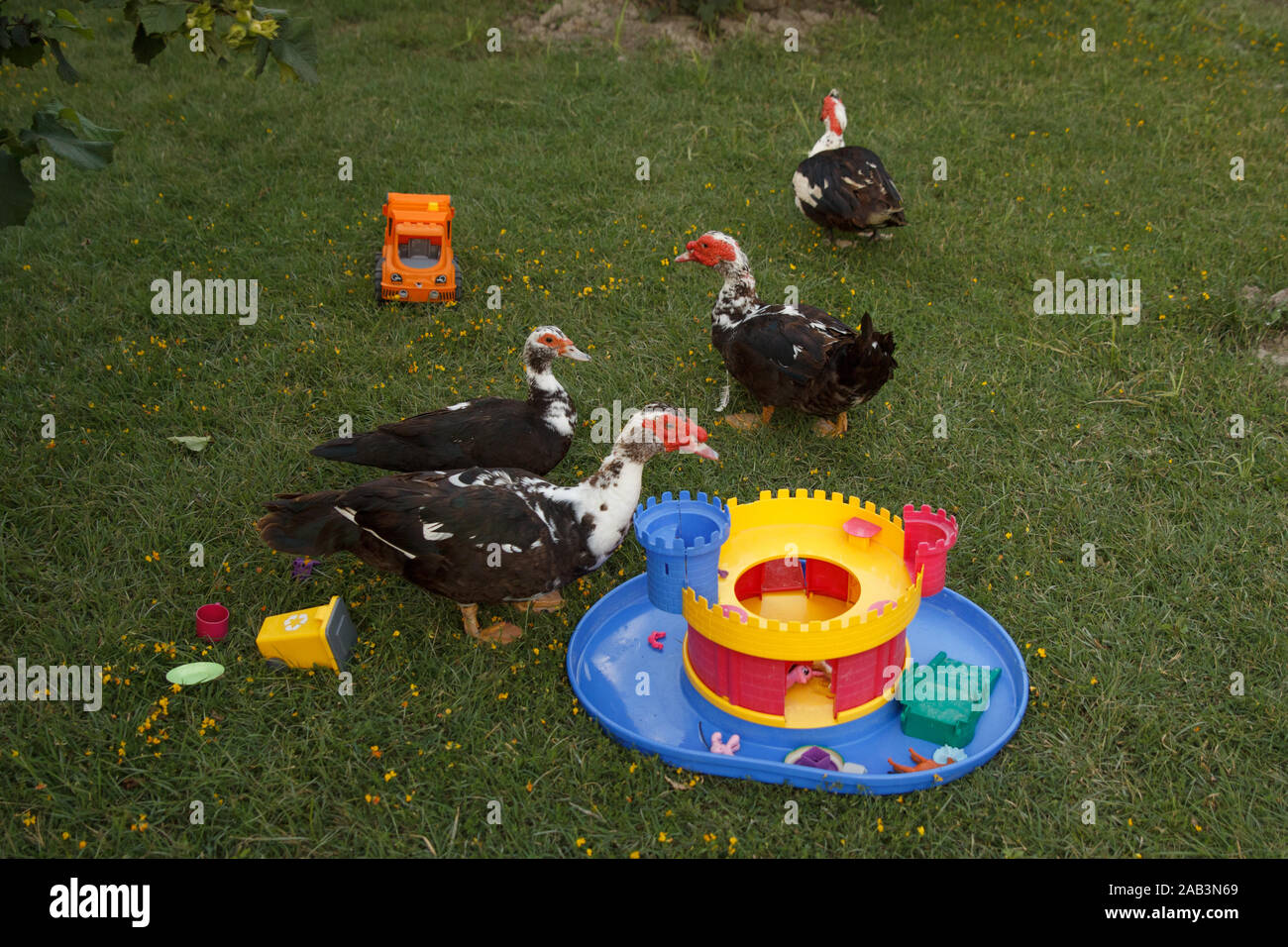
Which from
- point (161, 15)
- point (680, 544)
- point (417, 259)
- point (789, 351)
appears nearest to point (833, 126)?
point (789, 351)

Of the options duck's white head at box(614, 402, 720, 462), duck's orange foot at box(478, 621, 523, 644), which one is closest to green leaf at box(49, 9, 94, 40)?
duck's white head at box(614, 402, 720, 462)

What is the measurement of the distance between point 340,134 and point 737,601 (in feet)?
21.8

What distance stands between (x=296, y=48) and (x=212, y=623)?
8.00 ft

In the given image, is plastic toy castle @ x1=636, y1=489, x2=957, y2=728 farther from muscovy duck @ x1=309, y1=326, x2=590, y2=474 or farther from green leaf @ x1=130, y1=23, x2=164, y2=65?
green leaf @ x1=130, y1=23, x2=164, y2=65

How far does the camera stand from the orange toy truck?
6781 mm

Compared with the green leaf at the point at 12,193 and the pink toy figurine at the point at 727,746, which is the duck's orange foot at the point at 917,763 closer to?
the pink toy figurine at the point at 727,746

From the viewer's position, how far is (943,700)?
415cm

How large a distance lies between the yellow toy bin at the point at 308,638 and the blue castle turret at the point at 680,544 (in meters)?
1.34

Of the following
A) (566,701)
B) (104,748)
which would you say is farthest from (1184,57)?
(104,748)

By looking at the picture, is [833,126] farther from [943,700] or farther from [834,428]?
[943,700]

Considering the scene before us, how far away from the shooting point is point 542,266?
24.5 feet

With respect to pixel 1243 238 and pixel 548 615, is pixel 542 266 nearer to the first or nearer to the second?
pixel 548 615

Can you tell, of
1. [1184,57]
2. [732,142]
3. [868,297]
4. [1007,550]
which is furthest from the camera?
[1184,57]

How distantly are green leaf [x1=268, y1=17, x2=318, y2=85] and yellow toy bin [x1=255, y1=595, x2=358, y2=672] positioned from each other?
6.97 feet
